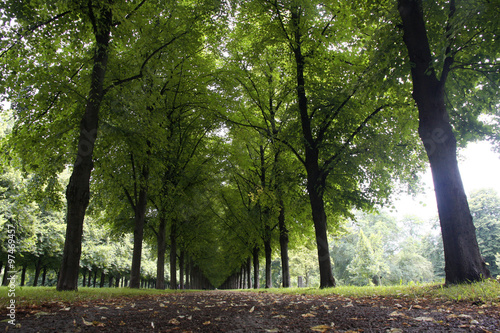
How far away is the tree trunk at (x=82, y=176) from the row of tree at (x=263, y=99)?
0.04 meters

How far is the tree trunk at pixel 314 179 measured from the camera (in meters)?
10.5

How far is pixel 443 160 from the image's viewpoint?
6.28m

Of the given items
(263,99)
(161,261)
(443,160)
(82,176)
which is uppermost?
(263,99)

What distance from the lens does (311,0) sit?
10312mm

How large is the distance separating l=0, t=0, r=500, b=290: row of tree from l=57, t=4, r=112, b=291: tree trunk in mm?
38

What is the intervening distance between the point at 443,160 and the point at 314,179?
5.22m

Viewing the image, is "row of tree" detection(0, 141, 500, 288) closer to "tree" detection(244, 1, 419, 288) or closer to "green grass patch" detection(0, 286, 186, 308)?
"tree" detection(244, 1, 419, 288)

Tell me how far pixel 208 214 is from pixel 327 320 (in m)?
21.1

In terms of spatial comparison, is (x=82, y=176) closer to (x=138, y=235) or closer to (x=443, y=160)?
(x=138, y=235)

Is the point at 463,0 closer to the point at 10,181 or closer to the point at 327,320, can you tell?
the point at 327,320

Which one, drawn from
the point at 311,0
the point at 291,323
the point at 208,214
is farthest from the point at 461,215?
the point at 208,214

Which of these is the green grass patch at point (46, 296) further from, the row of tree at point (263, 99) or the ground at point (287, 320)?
the row of tree at point (263, 99)

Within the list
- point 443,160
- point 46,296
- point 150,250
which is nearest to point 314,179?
point 443,160

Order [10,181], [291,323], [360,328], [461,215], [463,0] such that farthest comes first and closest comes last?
[10,181]
[463,0]
[461,215]
[291,323]
[360,328]
